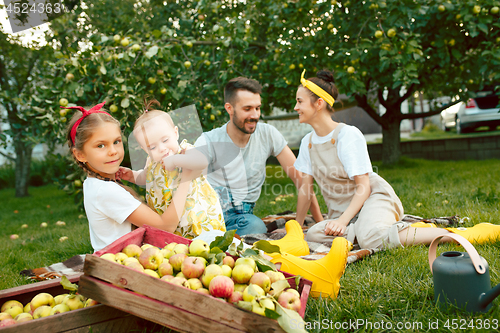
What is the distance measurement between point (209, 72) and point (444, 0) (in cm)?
305

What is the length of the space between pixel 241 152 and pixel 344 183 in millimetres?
952

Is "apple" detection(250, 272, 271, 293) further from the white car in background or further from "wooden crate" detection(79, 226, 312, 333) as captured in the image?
the white car in background

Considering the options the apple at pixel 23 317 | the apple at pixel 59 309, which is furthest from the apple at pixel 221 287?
the apple at pixel 23 317

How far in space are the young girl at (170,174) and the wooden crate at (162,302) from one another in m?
0.81

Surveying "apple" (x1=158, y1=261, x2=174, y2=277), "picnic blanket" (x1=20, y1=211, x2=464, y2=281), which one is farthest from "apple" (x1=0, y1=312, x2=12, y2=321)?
"picnic blanket" (x1=20, y1=211, x2=464, y2=281)

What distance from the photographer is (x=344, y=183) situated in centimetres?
286

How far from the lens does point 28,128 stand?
440cm

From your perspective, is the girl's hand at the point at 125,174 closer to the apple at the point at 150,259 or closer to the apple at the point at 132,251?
the apple at the point at 132,251

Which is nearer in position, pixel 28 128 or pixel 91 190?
pixel 91 190

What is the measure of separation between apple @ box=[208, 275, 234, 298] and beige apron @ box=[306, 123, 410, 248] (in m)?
1.44

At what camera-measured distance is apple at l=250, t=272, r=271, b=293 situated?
4.40 ft

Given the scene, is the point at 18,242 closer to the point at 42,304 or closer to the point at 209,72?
the point at 42,304

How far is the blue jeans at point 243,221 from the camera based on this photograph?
3043 mm

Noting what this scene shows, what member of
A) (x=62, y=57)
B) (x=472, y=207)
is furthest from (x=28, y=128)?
(x=472, y=207)
